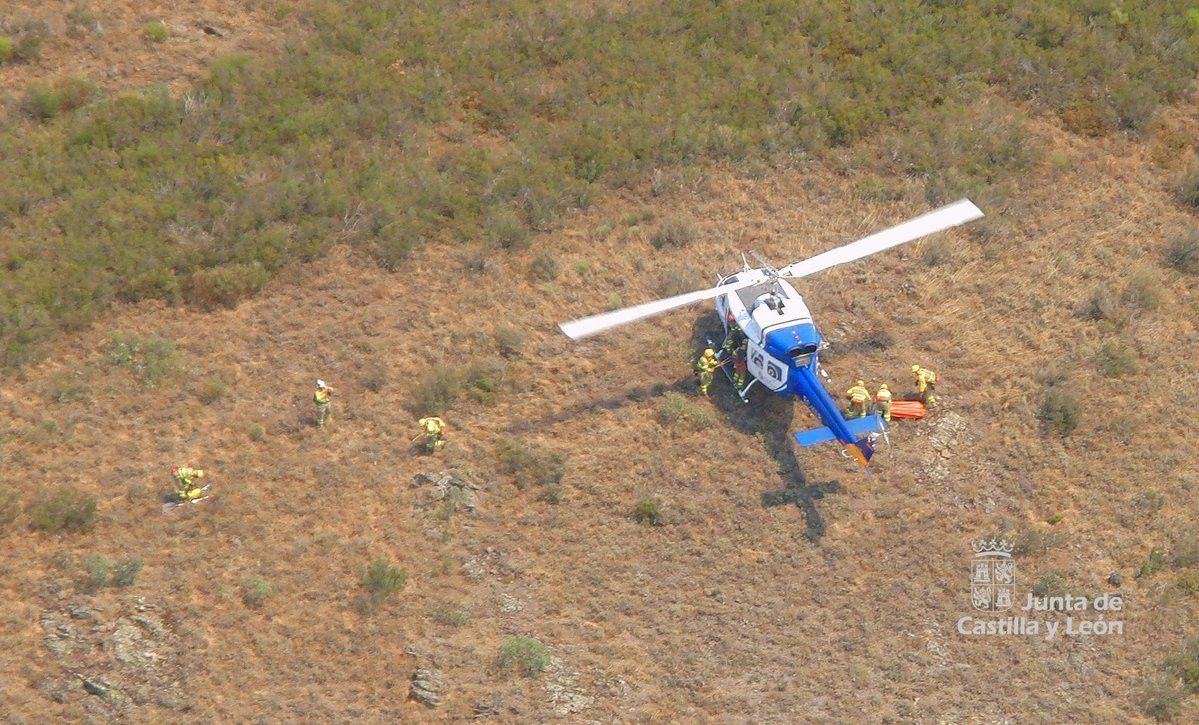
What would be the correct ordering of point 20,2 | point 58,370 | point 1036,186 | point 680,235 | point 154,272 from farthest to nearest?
point 20,2 < point 1036,186 < point 680,235 < point 154,272 < point 58,370

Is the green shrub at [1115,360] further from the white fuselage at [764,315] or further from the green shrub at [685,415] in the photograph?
the green shrub at [685,415]

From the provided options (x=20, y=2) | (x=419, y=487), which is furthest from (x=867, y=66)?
(x=20, y=2)

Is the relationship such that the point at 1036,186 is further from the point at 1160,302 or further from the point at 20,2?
the point at 20,2

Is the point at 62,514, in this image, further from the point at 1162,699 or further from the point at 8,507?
the point at 1162,699

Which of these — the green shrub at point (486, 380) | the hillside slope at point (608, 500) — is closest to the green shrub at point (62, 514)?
the hillside slope at point (608, 500)

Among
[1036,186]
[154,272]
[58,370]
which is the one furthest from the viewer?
[1036,186]

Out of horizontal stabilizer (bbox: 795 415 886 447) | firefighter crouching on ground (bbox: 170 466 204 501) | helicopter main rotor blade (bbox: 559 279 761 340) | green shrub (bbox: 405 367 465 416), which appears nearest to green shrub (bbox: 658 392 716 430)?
horizontal stabilizer (bbox: 795 415 886 447)

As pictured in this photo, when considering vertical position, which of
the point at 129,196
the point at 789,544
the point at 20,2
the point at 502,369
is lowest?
the point at 789,544
